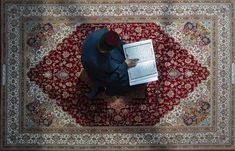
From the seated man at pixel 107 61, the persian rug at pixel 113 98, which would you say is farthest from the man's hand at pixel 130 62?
the persian rug at pixel 113 98

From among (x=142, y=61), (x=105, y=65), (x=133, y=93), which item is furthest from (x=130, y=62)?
(x=133, y=93)

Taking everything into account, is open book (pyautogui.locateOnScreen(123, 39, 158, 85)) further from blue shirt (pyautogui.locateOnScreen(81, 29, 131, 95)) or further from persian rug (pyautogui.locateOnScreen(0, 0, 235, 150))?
persian rug (pyautogui.locateOnScreen(0, 0, 235, 150))

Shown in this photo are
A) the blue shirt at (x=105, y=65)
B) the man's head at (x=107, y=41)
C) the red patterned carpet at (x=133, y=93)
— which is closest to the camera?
the man's head at (x=107, y=41)

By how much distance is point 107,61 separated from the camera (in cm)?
302

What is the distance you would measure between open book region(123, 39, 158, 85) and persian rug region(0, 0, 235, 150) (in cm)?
30

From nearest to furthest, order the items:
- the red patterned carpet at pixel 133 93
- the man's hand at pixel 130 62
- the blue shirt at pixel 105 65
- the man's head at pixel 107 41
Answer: the man's head at pixel 107 41
the blue shirt at pixel 105 65
the man's hand at pixel 130 62
the red patterned carpet at pixel 133 93

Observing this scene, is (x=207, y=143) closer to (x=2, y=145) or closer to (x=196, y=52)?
(x=196, y=52)

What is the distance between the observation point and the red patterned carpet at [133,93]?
3674 millimetres

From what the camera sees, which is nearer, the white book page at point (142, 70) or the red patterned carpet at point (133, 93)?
the white book page at point (142, 70)

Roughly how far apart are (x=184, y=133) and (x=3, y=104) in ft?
4.47

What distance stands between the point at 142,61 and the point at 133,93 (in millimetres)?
366

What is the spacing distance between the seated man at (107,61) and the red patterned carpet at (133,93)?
208 millimetres

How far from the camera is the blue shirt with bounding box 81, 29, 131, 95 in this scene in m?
3.03

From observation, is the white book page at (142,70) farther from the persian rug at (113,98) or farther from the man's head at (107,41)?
the man's head at (107,41)
